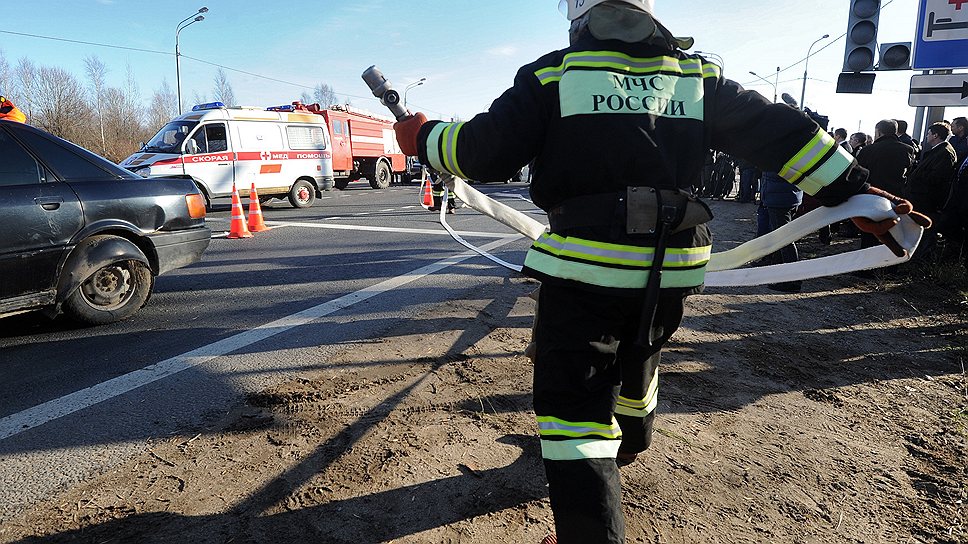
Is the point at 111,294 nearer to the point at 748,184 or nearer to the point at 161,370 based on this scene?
the point at 161,370

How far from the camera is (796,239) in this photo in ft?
8.20

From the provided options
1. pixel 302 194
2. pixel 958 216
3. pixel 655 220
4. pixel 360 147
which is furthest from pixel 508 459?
pixel 360 147

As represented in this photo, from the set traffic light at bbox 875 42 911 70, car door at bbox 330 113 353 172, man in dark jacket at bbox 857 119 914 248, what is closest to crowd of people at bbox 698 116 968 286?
man in dark jacket at bbox 857 119 914 248

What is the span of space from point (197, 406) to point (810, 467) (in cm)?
305

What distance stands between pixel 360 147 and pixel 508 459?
21522 mm

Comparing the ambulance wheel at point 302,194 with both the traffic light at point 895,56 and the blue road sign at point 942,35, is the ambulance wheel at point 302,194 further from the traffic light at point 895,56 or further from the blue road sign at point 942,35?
the blue road sign at point 942,35

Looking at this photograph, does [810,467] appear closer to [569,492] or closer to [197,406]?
[569,492]

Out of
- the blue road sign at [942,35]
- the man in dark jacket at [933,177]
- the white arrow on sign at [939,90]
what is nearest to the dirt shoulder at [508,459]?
the man in dark jacket at [933,177]

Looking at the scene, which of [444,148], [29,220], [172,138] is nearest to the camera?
[444,148]

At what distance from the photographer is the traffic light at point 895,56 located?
7.38m

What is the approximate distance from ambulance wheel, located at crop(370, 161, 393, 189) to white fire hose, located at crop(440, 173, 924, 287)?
2139 cm

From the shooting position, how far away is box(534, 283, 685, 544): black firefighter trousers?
5.25 ft

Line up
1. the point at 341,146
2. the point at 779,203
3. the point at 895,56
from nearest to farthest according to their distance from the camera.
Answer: the point at 779,203, the point at 895,56, the point at 341,146

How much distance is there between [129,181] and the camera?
15.5ft
